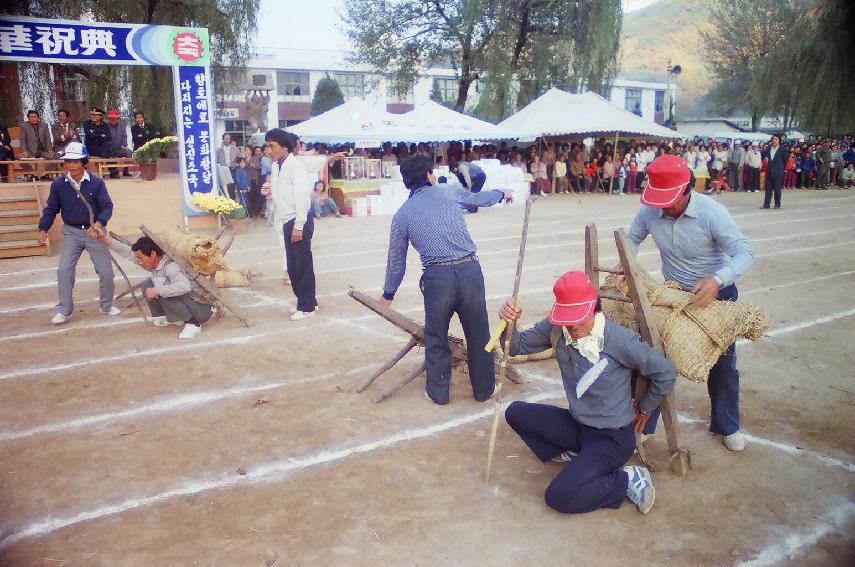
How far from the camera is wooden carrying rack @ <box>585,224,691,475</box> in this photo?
379 cm

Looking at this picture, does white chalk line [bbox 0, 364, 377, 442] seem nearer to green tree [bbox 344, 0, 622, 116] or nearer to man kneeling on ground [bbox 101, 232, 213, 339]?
man kneeling on ground [bbox 101, 232, 213, 339]

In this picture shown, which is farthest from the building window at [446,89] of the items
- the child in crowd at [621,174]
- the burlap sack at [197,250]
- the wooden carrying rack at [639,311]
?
the wooden carrying rack at [639,311]

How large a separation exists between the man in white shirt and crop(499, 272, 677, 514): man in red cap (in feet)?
13.4

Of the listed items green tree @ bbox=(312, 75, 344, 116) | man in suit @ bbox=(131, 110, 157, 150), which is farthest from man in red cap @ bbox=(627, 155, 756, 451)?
green tree @ bbox=(312, 75, 344, 116)

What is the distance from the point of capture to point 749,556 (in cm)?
326

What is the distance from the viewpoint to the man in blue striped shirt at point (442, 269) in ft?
16.3

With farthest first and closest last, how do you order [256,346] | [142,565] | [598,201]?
1. [598,201]
2. [256,346]
3. [142,565]

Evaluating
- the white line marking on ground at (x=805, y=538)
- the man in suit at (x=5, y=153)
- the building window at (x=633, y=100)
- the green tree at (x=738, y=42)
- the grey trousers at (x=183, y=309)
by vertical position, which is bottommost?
the white line marking on ground at (x=805, y=538)

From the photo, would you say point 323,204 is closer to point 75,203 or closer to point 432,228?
point 75,203

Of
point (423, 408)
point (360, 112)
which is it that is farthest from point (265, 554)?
point (360, 112)

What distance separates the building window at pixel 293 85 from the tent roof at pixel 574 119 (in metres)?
37.5

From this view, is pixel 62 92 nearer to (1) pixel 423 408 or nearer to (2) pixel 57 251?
(2) pixel 57 251

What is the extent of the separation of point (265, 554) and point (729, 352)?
118 inches

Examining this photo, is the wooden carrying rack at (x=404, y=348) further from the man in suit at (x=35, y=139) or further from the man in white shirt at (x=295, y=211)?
the man in suit at (x=35, y=139)
